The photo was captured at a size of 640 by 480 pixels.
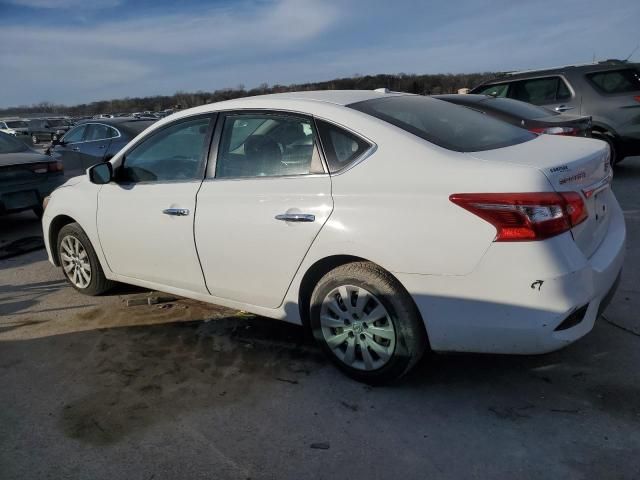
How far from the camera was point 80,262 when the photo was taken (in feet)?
15.1

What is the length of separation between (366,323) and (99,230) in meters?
2.43

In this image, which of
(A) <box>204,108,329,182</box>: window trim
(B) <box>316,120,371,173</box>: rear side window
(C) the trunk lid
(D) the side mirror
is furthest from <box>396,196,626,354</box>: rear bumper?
(D) the side mirror

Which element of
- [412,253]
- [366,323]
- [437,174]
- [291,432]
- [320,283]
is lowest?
[291,432]

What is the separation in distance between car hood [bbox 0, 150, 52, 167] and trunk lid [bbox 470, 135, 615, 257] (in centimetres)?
655

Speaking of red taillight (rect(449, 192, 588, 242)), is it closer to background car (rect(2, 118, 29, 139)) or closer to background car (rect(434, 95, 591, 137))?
background car (rect(434, 95, 591, 137))

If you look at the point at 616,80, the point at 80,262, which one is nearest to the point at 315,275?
the point at 80,262

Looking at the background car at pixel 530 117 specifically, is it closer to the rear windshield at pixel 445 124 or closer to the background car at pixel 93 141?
the rear windshield at pixel 445 124

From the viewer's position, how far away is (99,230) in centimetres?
421

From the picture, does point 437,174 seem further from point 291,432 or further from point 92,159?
point 92,159

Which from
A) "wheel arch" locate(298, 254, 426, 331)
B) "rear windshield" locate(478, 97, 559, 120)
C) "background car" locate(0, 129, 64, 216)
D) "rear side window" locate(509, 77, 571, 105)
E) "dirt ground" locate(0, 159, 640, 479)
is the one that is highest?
"rear side window" locate(509, 77, 571, 105)

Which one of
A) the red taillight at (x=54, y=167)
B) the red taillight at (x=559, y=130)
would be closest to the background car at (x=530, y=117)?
the red taillight at (x=559, y=130)

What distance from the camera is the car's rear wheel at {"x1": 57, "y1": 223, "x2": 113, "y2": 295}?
4465 millimetres

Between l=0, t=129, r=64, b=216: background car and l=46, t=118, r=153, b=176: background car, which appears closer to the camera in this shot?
l=0, t=129, r=64, b=216: background car

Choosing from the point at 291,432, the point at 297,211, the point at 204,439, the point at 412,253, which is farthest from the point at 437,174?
the point at 204,439
